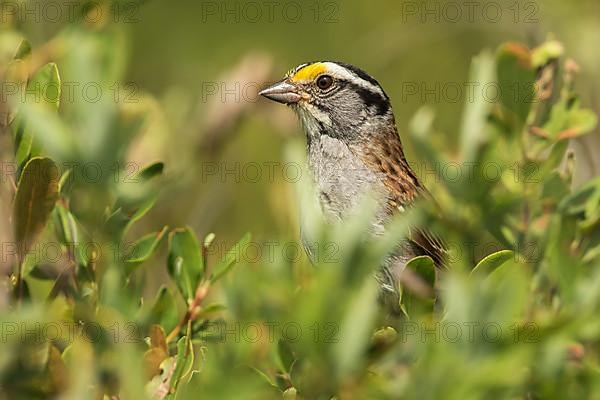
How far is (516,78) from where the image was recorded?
2111 mm

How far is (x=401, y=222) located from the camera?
112cm

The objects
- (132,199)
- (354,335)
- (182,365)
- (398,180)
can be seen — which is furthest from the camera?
(398,180)

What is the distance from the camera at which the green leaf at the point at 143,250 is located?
5.81 ft

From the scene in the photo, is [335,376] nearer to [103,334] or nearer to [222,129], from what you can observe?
[103,334]

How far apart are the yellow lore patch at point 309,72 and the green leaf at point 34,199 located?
226 cm

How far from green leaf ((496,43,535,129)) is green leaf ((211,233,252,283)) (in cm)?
67

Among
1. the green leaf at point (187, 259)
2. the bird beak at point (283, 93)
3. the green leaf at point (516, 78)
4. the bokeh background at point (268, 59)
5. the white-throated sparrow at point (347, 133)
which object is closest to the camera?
the green leaf at point (187, 259)

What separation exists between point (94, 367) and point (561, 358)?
0.52 meters

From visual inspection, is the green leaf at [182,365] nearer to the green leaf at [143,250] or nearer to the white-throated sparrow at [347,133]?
the green leaf at [143,250]

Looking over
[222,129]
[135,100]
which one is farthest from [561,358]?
[222,129]

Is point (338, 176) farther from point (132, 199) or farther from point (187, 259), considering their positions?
point (132, 199)

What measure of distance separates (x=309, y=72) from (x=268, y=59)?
0.43 meters

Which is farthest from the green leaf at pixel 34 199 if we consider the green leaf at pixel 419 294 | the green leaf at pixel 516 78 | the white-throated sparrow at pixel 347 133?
the white-throated sparrow at pixel 347 133

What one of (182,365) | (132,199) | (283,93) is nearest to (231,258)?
(182,365)
